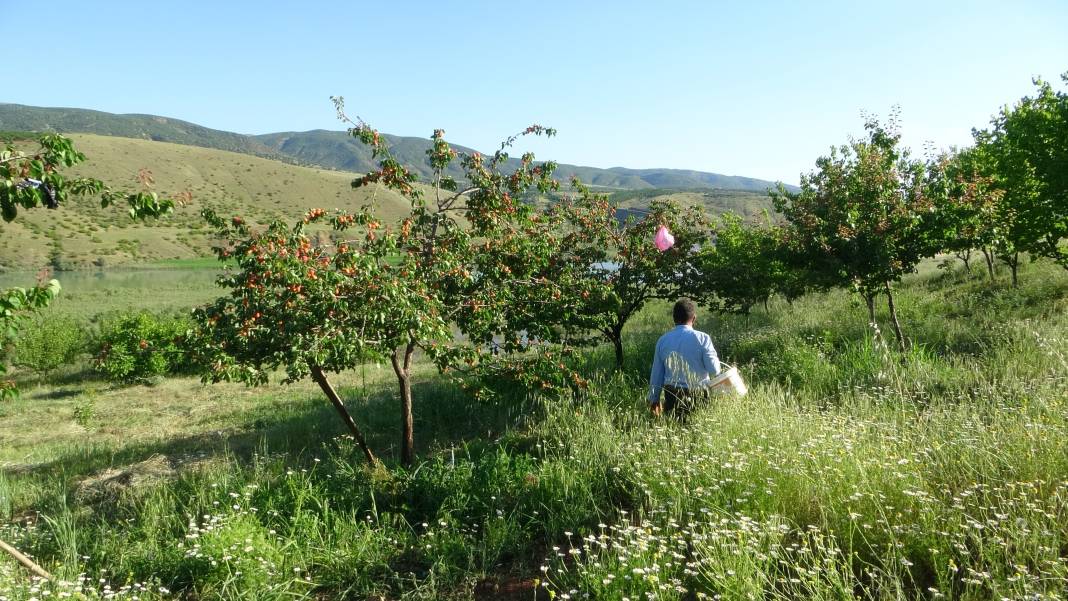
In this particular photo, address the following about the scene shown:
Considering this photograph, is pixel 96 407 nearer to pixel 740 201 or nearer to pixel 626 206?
pixel 626 206

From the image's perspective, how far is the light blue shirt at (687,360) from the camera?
512cm

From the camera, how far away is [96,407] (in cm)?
1187

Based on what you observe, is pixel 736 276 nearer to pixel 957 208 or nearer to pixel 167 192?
pixel 957 208

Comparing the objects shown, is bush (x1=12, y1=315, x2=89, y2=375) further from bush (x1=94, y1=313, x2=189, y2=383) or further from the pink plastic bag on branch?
the pink plastic bag on branch

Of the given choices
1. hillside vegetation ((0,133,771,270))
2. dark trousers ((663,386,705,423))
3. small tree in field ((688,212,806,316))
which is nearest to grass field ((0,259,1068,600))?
dark trousers ((663,386,705,423))

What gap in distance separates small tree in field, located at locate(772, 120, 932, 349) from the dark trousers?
4168mm

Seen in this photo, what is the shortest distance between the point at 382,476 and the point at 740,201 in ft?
342

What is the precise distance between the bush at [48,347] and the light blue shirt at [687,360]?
1618 centimetres

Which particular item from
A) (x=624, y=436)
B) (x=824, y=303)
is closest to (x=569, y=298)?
(x=624, y=436)

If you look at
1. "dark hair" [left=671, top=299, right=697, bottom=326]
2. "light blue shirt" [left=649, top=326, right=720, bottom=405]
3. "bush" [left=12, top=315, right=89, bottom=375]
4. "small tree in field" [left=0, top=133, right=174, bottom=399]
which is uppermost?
"small tree in field" [left=0, top=133, right=174, bottom=399]

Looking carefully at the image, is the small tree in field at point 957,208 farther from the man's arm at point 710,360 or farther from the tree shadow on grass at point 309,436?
the tree shadow on grass at point 309,436

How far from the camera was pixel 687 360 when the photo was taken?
5.17 meters

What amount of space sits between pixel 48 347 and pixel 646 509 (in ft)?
57.5

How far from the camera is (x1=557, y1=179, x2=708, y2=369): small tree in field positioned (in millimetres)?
9008
